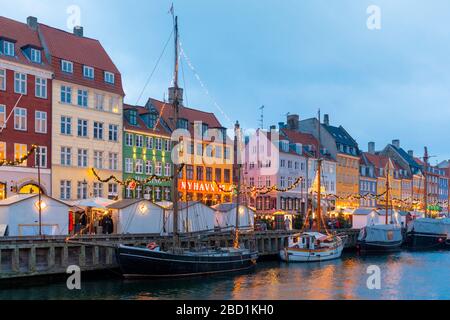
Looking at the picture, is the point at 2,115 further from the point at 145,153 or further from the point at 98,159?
the point at 145,153

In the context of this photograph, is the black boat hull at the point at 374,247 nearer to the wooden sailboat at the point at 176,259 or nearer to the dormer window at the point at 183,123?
the wooden sailboat at the point at 176,259

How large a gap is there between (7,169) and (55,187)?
5034 mm

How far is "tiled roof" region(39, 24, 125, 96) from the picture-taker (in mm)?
54469

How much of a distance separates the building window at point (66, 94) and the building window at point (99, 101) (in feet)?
10.5

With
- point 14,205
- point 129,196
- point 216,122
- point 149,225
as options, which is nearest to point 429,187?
point 216,122

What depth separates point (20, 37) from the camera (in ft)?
172

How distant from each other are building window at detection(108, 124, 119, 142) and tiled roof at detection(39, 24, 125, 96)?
331 cm

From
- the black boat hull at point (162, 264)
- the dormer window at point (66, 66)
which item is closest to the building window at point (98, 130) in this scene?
the dormer window at point (66, 66)

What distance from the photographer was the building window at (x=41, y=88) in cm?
5181

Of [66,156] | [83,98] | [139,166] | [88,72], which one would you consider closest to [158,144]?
[139,166]

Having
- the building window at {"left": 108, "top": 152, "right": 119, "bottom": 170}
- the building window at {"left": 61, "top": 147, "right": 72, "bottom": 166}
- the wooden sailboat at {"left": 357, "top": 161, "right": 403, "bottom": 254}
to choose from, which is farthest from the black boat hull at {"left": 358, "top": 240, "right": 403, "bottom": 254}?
the building window at {"left": 61, "top": 147, "right": 72, "bottom": 166}

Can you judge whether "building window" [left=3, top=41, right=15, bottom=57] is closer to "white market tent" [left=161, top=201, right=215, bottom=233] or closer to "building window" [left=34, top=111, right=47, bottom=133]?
"building window" [left=34, top=111, right=47, bottom=133]

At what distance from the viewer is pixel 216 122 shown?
7656 cm

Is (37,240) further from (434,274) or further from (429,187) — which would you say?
(429,187)
